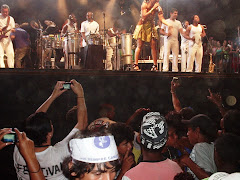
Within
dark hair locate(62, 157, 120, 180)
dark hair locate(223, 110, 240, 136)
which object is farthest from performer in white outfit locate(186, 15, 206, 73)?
dark hair locate(62, 157, 120, 180)

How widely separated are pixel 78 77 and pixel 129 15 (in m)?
7.19

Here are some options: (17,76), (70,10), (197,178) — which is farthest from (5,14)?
(197,178)

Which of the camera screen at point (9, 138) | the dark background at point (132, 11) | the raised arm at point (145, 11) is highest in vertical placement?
the dark background at point (132, 11)

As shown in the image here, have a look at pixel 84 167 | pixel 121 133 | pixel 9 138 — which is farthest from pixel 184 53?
pixel 84 167

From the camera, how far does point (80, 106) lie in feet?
15.0

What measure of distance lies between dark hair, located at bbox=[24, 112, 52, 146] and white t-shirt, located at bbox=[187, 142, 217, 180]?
1781 mm

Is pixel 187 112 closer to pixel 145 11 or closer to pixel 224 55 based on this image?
pixel 145 11

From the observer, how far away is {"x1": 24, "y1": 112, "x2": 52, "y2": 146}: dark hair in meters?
3.60

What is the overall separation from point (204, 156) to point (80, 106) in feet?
5.97

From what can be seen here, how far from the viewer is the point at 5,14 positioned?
6.84 meters

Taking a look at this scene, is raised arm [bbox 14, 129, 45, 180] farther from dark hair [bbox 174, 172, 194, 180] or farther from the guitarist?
the guitarist

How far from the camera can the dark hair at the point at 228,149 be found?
347 centimetres

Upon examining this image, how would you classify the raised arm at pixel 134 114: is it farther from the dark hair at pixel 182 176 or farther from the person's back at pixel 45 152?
the dark hair at pixel 182 176

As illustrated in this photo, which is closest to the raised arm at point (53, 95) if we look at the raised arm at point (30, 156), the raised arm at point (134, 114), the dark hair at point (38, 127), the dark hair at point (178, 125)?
the dark hair at point (38, 127)
